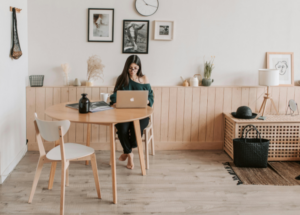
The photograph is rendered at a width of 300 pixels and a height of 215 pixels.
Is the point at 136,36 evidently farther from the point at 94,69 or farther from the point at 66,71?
the point at 66,71

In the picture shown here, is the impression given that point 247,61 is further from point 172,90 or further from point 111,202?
point 111,202

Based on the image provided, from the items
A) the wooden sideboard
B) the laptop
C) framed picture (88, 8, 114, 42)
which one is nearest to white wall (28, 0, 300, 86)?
framed picture (88, 8, 114, 42)

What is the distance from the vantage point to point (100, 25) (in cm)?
386

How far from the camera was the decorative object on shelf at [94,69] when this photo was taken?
3796mm

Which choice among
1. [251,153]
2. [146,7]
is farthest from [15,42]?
[251,153]

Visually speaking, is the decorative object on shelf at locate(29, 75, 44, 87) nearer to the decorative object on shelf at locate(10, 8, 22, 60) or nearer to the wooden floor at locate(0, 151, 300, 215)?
the decorative object on shelf at locate(10, 8, 22, 60)

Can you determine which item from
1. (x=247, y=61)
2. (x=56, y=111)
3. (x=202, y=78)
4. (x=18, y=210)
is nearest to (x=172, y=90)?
(x=202, y=78)

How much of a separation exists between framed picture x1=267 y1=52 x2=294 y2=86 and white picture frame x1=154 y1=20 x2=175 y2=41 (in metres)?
1.35

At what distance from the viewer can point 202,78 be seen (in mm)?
4070

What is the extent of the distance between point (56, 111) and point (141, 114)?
80cm

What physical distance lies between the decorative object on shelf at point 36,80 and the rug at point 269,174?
2478 millimetres

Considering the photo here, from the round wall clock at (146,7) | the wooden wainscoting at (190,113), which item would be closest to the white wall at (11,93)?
the wooden wainscoting at (190,113)

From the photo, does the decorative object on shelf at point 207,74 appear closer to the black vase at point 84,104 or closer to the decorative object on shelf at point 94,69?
the decorative object on shelf at point 94,69

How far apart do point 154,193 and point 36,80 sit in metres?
2.11
